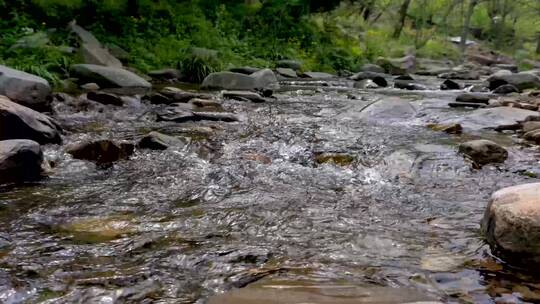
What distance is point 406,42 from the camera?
31.5 meters

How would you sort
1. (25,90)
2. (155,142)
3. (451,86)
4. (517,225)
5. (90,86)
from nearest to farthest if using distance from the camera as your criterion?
(517,225)
(155,142)
(25,90)
(90,86)
(451,86)

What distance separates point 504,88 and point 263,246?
1071 cm

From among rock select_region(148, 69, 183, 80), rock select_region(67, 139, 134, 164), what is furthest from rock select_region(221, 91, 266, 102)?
rock select_region(67, 139, 134, 164)

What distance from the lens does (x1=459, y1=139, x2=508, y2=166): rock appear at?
501 centimetres

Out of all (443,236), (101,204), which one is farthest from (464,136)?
(101,204)

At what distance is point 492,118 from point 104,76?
674cm

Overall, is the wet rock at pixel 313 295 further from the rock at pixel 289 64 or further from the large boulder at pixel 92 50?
the rock at pixel 289 64

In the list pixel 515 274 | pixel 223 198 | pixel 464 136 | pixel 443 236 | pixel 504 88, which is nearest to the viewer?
pixel 515 274

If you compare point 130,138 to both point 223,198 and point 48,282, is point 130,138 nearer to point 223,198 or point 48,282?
point 223,198

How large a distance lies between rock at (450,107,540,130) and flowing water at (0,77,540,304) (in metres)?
0.94

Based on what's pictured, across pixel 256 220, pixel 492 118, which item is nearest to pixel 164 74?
pixel 492 118

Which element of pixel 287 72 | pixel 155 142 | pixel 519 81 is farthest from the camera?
pixel 287 72

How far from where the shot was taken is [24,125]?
496 cm

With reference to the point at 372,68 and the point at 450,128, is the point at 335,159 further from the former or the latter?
the point at 372,68
